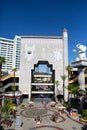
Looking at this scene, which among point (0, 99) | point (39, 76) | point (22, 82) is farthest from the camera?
point (39, 76)

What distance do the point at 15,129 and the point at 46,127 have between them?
6558 millimetres

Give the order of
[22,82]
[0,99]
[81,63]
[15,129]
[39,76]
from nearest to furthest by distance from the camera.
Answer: [15,129] < [0,99] < [81,63] < [22,82] < [39,76]

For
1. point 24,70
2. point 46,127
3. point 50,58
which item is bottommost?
point 46,127

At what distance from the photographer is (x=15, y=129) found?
30.1 m

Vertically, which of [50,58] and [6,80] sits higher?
[50,58]

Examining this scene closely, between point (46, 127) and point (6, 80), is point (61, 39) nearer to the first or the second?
point (6, 80)

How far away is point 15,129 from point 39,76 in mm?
72723

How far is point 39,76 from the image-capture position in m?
103

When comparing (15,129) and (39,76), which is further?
(39,76)

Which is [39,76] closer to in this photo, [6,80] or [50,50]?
[6,80]

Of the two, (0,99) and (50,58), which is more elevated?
(50,58)

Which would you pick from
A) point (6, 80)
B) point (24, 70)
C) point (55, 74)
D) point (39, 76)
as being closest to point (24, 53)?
point (24, 70)

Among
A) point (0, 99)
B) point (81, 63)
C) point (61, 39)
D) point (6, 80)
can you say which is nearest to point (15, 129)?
point (0, 99)

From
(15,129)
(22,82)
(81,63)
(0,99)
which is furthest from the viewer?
(22,82)
